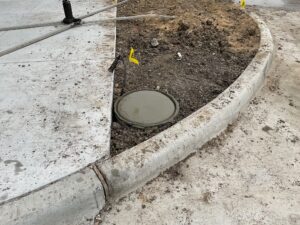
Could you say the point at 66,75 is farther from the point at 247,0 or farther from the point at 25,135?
the point at 247,0

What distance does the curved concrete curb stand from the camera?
217 cm

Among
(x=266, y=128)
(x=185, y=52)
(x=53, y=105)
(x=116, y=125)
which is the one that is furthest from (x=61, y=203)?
(x=185, y=52)

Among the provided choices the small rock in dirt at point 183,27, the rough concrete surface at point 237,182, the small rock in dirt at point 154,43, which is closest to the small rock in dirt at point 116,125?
the rough concrete surface at point 237,182

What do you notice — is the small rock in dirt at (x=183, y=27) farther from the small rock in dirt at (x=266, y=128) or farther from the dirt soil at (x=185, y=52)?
the small rock in dirt at (x=266, y=128)

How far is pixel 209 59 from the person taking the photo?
3.56 m

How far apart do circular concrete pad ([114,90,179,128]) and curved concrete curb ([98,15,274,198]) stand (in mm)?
214

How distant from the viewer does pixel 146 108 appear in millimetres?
2797

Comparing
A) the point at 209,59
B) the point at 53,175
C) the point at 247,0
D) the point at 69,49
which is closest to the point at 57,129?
the point at 53,175

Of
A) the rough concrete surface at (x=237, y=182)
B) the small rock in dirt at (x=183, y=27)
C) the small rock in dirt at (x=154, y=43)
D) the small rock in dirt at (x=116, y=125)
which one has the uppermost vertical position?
the small rock in dirt at (x=183, y=27)

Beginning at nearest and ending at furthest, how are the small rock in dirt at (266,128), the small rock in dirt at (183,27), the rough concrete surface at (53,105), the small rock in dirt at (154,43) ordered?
1. the rough concrete surface at (53,105)
2. the small rock in dirt at (266,128)
3. the small rock in dirt at (154,43)
4. the small rock in dirt at (183,27)

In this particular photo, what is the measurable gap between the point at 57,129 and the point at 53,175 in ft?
1.57

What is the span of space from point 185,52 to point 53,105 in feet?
5.17

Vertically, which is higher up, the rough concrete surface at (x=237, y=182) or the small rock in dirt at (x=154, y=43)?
the small rock in dirt at (x=154, y=43)

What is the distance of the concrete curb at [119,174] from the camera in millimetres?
1916
